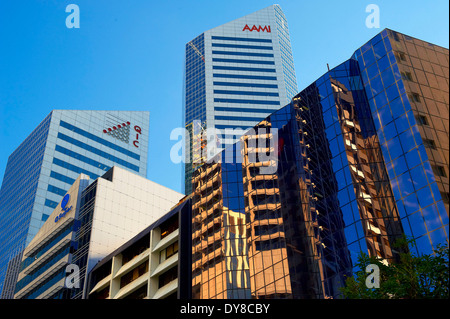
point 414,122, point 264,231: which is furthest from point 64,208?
point 414,122

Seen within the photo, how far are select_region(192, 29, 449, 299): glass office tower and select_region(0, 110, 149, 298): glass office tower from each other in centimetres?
8082

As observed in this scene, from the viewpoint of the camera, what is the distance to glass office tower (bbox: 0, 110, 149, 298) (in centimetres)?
14712

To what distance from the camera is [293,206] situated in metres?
70.4

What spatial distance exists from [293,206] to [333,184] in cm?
726

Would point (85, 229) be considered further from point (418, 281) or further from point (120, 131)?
point (120, 131)

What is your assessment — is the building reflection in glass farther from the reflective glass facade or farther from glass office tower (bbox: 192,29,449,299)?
the reflective glass facade

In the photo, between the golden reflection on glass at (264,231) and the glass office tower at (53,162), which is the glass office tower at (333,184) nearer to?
the golden reflection on glass at (264,231)

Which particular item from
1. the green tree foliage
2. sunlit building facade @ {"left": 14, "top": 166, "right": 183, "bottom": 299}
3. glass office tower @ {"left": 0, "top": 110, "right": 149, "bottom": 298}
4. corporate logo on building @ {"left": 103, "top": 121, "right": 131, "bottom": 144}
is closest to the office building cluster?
sunlit building facade @ {"left": 14, "top": 166, "right": 183, "bottom": 299}

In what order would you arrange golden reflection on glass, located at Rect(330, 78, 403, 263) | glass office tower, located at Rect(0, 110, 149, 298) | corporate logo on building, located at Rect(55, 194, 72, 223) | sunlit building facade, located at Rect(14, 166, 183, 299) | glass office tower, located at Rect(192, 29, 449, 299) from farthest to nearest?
1. glass office tower, located at Rect(0, 110, 149, 298)
2. corporate logo on building, located at Rect(55, 194, 72, 223)
3. sunlit building facade, located at Rect(14, 166, 183, 299)
4. golden reflection on glass, located at Rect(330, 78, 403, 263)
5. glass office tower, located at Rect(192, 29, 449, 299)

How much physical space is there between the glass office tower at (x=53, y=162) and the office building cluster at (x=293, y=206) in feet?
150

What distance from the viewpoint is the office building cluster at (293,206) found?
57.5 m

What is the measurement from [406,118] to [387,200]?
30.6 ft
